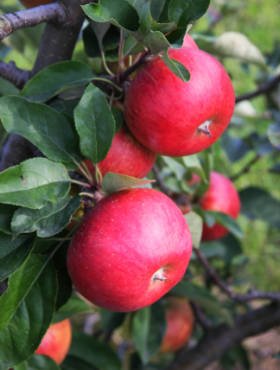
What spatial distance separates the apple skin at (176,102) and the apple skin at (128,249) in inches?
3.2

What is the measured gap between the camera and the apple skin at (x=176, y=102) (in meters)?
0.75

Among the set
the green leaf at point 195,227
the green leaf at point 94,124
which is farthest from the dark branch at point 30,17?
the green leaf at point 195,227

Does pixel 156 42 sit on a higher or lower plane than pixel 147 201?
higher

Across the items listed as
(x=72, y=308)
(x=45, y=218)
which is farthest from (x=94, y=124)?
(x=72, y=308)

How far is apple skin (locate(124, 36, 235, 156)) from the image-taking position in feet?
2.47

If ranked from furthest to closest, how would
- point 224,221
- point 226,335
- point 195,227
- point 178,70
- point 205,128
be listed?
point 226,335
point 224,221
point 195,227
point 205,128
point 178,70

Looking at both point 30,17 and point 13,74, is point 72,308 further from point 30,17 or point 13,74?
point 30,17

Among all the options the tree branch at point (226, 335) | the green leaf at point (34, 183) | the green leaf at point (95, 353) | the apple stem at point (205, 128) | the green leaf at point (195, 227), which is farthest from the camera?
the tree branch at point (226, 335)

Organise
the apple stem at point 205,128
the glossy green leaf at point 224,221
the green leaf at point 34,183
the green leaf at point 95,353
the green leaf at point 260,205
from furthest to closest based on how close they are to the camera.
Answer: the green leaf at point 260,205 < the green leaf at point 95,353 < the glossy green leaf at point 224,221 < the apple stem at point 205,128 < the green leaf at point 34,183

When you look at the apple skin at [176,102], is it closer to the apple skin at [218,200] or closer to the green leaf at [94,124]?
the green leaf at [94,124]

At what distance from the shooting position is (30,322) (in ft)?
2.57

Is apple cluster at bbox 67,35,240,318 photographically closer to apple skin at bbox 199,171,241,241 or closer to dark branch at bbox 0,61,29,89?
dark branch at bbox 0,61,29,89

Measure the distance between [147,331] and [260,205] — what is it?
0.49 m

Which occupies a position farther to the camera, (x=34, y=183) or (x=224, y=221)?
(x=224, y=221)
